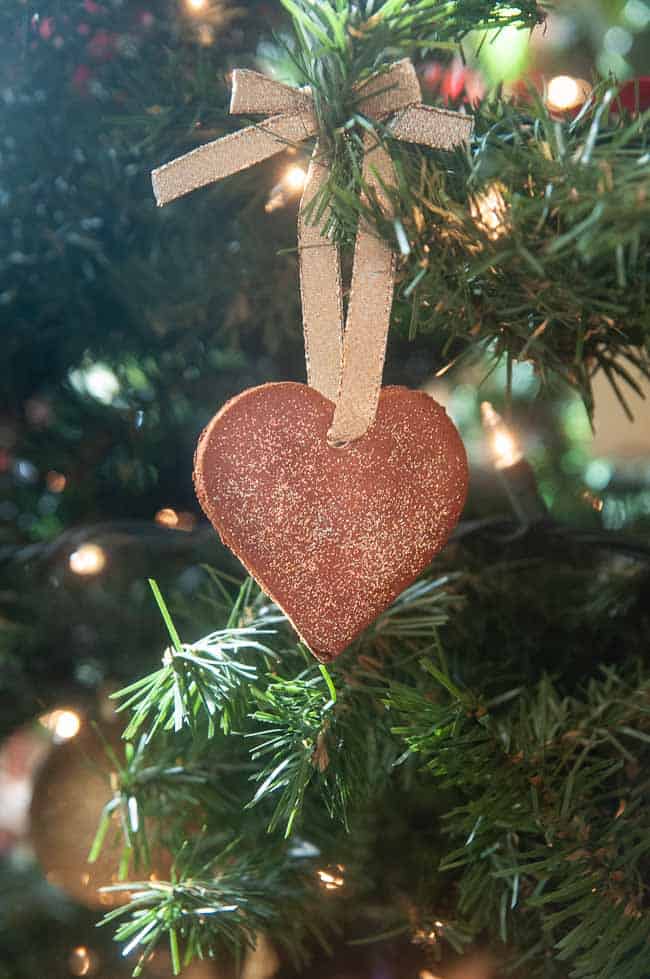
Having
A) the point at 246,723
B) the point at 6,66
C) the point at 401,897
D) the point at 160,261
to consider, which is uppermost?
the point at 6,66

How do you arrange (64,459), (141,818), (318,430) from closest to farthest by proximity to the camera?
(318,430) → (141,818) → (64,459)

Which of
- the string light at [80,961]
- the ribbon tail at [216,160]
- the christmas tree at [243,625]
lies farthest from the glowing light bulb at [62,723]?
the ribbon tail at [216,160]

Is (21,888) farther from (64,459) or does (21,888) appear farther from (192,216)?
(192,216)

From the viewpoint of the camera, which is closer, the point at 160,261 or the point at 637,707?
the point at 637,707

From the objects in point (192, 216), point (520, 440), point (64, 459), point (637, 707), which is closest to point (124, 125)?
point (192, 216)

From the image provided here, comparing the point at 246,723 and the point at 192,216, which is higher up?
the point at 192,216

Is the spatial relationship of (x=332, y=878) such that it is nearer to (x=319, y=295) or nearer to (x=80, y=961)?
(x=80, y=961)

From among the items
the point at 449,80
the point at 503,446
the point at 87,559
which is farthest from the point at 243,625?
the point at 449,80

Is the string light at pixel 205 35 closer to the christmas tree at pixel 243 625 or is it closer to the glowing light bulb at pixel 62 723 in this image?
the christmas tree at pixel 243 625
